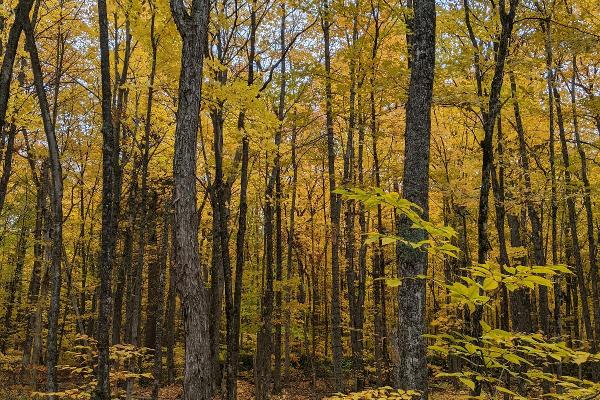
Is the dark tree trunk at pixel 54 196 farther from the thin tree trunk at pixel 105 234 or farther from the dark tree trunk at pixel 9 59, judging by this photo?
the dark tree trunk at pixel 9 59

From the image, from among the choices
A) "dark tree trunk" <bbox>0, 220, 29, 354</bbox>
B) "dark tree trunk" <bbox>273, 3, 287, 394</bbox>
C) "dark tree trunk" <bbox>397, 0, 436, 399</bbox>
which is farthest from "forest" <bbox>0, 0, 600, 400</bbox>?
"dark tree trunk" <bbox>0, 220, 29, 354</bbox>

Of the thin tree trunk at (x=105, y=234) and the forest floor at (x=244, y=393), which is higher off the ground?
→ the thin tree trunk at (x=105, y=234)

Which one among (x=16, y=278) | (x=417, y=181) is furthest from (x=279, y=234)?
(x=16, y=278)

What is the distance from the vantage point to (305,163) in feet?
81.8

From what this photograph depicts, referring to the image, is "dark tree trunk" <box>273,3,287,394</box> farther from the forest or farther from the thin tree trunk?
the thin tree trunk

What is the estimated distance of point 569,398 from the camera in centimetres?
283

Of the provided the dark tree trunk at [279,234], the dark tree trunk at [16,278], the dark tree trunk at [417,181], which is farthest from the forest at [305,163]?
the dark tree trunk at [16,278]

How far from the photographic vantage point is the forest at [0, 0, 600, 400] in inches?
189

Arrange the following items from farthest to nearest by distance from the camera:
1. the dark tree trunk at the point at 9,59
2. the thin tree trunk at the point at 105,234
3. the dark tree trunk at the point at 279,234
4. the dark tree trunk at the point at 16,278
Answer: the dark tree trunk at the point at 16,278 < the dark tree trunk at the point at 279,234 < the thin tree trunk at the point at 105,234 < the dark tree trunk at the point at 9,59

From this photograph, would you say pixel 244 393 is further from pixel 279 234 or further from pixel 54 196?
pixel 54 196

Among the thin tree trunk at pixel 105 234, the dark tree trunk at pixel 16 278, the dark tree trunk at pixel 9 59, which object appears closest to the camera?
the dark tree trunk at pixel 9 59

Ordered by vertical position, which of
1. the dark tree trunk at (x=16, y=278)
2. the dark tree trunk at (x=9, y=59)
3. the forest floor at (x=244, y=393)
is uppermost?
the dark tree trunk at (x=9, y=59)

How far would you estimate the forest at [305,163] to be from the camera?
4.81 metres

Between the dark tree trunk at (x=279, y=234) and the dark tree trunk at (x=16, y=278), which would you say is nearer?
the dark tree trunk at (x=279, y=234)
